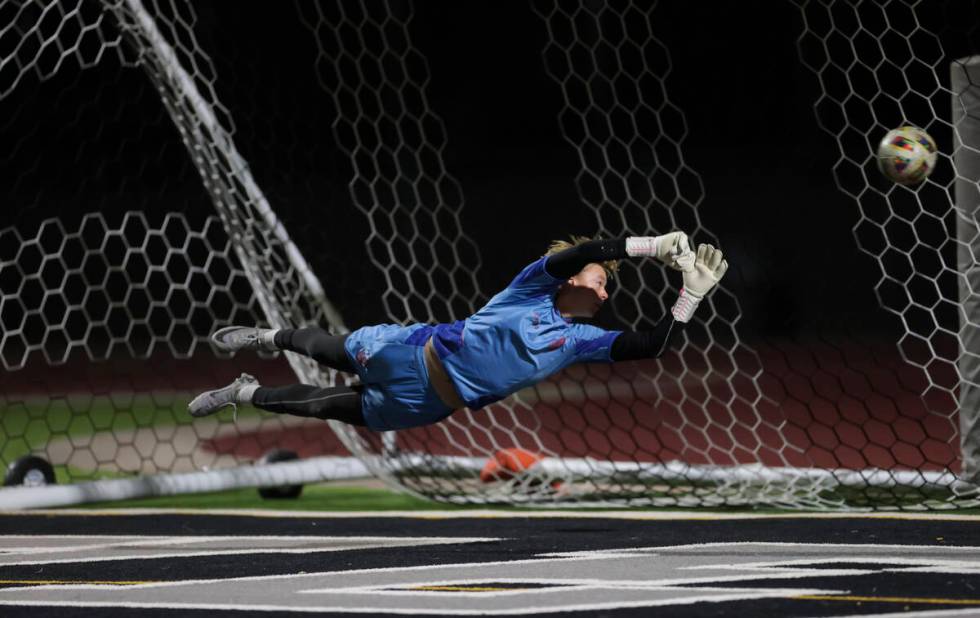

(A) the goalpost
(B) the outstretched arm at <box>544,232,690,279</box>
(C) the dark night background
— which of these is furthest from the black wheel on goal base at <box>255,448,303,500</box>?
(C) the dark night background

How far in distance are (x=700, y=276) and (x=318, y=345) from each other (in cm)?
160

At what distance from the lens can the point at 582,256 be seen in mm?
5207

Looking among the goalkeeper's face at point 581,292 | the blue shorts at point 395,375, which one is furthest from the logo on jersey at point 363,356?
the goalkeeper's face at point 581,292

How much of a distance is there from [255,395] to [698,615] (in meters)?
2.83

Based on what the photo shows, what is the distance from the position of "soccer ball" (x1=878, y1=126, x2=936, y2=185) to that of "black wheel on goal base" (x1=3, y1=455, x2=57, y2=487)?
428 centimetres

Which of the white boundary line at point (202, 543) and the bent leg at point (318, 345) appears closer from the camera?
the white boundary line at point (202, 543)

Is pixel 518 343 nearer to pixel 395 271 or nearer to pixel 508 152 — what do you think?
pixel 395 271

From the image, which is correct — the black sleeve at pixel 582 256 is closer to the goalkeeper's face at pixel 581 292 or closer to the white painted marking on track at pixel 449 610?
the goalkeeper's face at pixel 581 292

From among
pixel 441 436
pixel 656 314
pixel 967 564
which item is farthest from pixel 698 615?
pixel 656 314

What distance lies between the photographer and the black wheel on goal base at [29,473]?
24.9 feet

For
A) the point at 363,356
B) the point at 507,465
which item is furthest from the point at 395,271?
the point at 363,356

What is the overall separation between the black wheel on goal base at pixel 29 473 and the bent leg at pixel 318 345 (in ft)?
7.01

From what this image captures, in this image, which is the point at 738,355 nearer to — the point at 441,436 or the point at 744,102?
the point at 744,102

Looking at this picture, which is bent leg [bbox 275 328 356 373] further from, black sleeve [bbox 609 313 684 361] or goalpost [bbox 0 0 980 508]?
goalpost [bbox 0 0 980 508]
